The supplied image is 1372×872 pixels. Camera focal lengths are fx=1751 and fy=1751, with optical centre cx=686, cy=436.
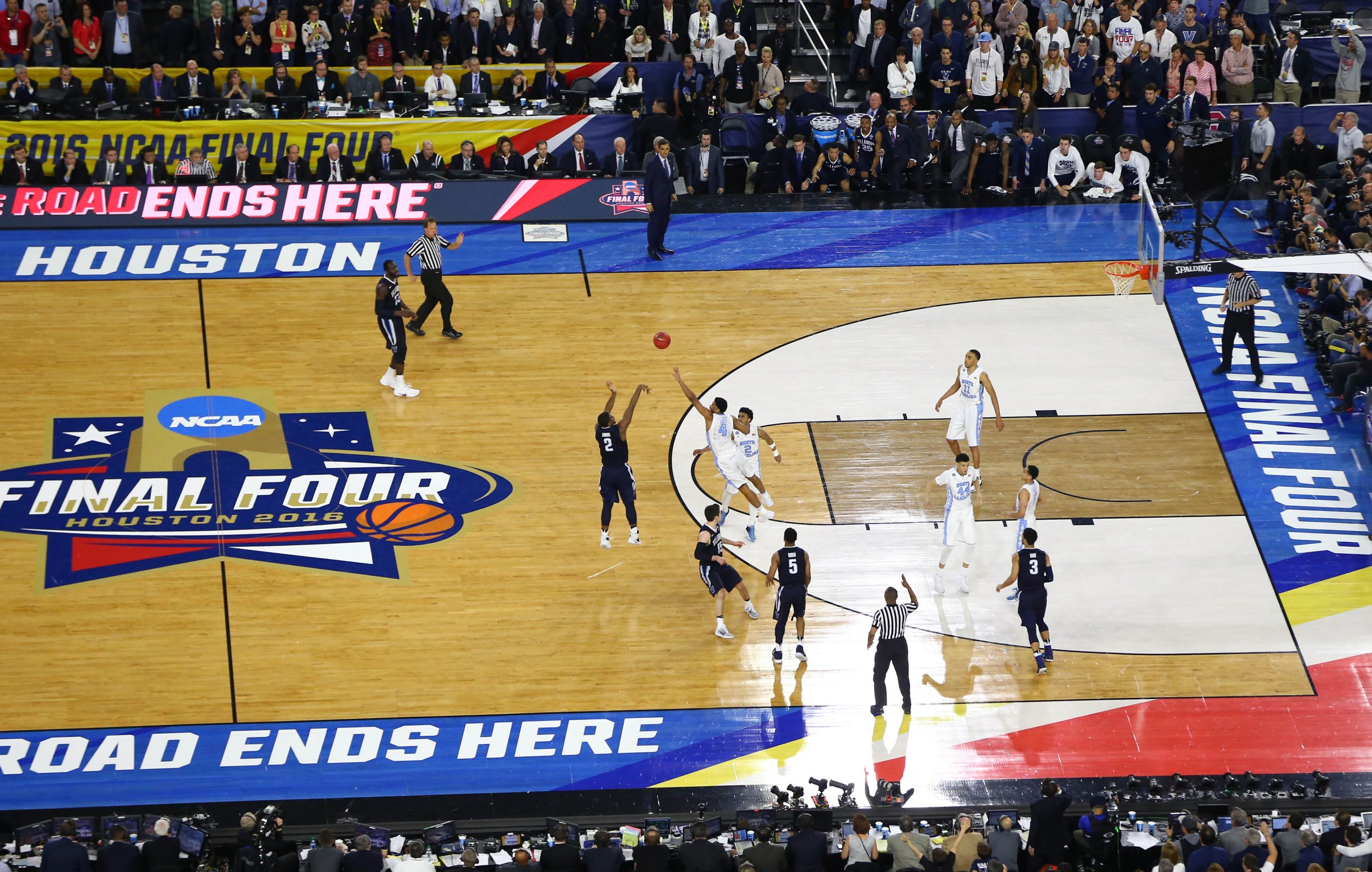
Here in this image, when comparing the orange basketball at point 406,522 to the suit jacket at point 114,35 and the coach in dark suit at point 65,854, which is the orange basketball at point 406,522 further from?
the suit jacket at point 114,35

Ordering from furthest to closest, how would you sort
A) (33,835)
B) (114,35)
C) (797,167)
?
1. (114,35)
2. (797,167)
3. (33,835)

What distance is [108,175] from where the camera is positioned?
27516 millimetres

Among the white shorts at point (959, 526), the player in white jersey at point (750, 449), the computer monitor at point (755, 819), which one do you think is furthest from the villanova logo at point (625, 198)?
the computer monitor at point (755, 819)

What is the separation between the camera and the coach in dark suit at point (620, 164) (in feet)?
92.6

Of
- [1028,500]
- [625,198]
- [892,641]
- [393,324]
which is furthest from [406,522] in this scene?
[625,198]

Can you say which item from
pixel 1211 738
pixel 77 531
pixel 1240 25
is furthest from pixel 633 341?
pixel 1240 25

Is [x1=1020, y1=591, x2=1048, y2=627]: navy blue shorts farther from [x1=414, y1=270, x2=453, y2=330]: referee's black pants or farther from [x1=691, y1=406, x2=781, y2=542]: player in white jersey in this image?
[x1=414, y1=270, x2=453, y2=330]: referee's black pants

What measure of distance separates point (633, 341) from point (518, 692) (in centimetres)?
745

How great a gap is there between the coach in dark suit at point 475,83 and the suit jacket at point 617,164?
2629 mm

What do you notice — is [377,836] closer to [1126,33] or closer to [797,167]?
[797,167]

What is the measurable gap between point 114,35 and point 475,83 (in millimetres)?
6497

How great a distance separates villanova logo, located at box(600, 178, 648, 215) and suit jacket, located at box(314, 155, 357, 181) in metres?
4.11

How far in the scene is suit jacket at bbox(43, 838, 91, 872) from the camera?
14.6 m

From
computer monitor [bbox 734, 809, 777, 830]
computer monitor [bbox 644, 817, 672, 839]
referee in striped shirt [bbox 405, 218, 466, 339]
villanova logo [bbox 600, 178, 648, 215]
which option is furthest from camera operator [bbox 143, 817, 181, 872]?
villanova logo [bbox 600, 178, 648, 215]
